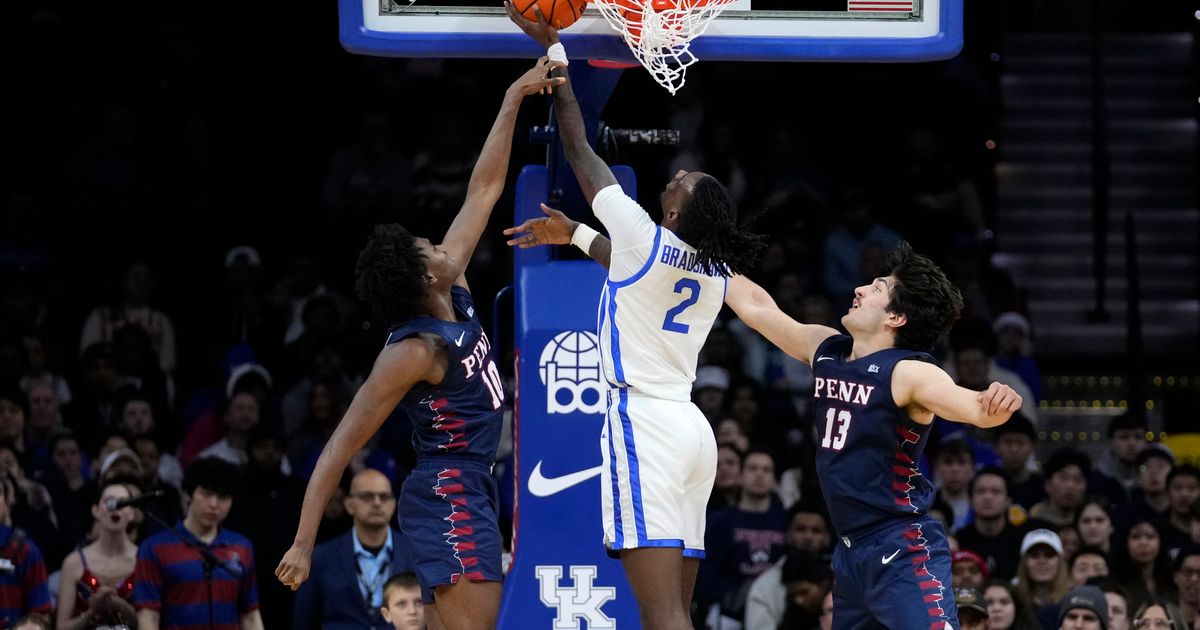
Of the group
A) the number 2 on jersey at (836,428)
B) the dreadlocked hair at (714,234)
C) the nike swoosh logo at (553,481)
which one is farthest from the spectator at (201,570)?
the number 2 on jersey at (836,428)

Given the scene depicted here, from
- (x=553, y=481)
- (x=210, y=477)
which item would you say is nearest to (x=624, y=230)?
(x=553, y=481)

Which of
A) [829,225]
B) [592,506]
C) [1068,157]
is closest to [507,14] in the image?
[592,506]

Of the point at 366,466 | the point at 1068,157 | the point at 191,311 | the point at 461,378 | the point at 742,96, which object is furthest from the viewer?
the point at 1068,157

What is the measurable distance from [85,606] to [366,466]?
6.26 ft

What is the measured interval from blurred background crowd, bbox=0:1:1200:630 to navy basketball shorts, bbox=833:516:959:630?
2.45 meters

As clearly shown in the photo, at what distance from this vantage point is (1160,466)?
10461mm

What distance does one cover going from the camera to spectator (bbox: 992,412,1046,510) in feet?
34.4

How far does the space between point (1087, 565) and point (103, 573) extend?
4909mm

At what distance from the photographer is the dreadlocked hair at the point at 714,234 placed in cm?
620

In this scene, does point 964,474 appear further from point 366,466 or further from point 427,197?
point 427,197

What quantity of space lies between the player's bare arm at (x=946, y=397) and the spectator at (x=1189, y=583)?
3.76 metres

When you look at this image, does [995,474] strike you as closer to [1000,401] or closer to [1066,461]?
[1066,461]

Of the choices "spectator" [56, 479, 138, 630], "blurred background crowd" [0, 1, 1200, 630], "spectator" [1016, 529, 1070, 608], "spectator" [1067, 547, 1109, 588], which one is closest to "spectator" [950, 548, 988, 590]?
"blurred background crowd" [0, 1, 1200, 630]

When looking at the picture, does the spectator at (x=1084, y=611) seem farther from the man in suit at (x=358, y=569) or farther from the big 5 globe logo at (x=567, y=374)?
the man in suit at (x=358, y=569)
